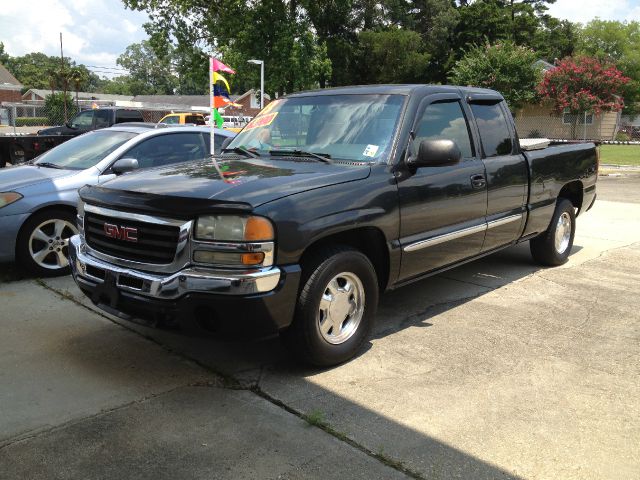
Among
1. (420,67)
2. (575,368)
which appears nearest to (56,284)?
(575,368)

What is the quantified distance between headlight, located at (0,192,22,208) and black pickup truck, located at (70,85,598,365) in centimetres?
207

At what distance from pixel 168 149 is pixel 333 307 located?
401 cm

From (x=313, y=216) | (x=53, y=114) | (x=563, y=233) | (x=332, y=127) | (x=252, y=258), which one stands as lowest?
(x=563, y=233)

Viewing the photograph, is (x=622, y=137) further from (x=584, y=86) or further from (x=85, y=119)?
(x=85, y=119)

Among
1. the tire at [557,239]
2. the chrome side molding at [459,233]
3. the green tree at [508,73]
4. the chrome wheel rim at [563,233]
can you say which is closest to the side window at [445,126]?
the chrome side molding at [459,233]

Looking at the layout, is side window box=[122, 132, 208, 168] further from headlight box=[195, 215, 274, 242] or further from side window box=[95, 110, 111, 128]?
side window box=[95, 110, 111, 128]

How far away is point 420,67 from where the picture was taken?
42.7m

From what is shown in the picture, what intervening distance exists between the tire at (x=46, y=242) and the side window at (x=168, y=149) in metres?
1.00

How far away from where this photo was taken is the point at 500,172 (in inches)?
212

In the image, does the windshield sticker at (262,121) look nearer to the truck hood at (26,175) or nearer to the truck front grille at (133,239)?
the truck front grille at (133,239)

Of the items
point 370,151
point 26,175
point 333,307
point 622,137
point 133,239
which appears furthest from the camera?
point 622,137

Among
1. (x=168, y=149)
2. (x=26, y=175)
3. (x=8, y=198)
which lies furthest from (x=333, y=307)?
(x=26, y=175)

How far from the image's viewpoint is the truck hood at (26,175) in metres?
5.98

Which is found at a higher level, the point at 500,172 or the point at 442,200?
the point at 500,172
